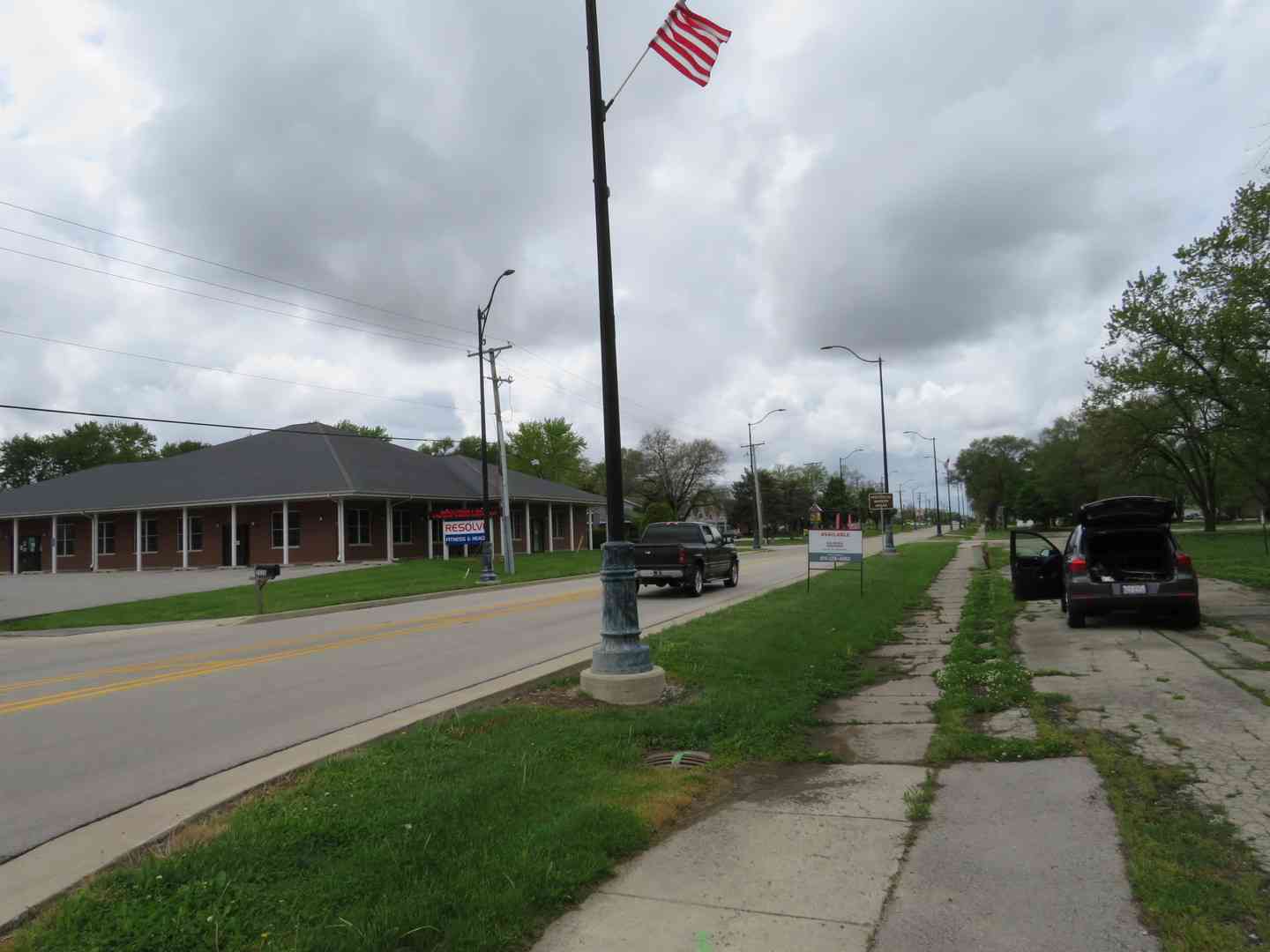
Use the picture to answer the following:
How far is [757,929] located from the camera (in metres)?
3.56

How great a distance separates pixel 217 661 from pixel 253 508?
3092 centimetres

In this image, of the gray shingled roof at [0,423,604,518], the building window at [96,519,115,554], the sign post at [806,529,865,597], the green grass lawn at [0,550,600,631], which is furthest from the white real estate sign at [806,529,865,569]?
the building window at [96,519,115,554]

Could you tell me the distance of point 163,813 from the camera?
208 inches

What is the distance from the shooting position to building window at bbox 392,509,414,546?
42.8 meters

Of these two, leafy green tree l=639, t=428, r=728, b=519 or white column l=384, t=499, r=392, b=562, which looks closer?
white column l=384, t=499, r=392, b=562

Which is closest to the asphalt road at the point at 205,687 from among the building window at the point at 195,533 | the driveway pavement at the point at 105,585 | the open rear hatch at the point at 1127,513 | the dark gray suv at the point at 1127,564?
the dark gray suv at the point at 1127,564

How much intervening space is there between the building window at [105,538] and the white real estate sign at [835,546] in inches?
1578

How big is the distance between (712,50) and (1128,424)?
46.8 meters

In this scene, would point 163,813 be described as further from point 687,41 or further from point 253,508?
point 253,508

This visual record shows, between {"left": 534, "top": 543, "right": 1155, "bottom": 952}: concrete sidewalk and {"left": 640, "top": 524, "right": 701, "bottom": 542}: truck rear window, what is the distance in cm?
1575

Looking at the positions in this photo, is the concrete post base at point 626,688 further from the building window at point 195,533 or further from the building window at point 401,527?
the building window at point 195,533

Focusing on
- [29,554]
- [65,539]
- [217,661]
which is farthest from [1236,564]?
[29,554]

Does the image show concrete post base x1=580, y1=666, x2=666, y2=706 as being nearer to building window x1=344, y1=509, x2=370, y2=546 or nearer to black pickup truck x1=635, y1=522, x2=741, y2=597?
black pickup truck x1=635, y1=522, x2=741, y2=597

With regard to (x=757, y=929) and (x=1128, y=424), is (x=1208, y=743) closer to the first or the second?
(x=757, y=929)
